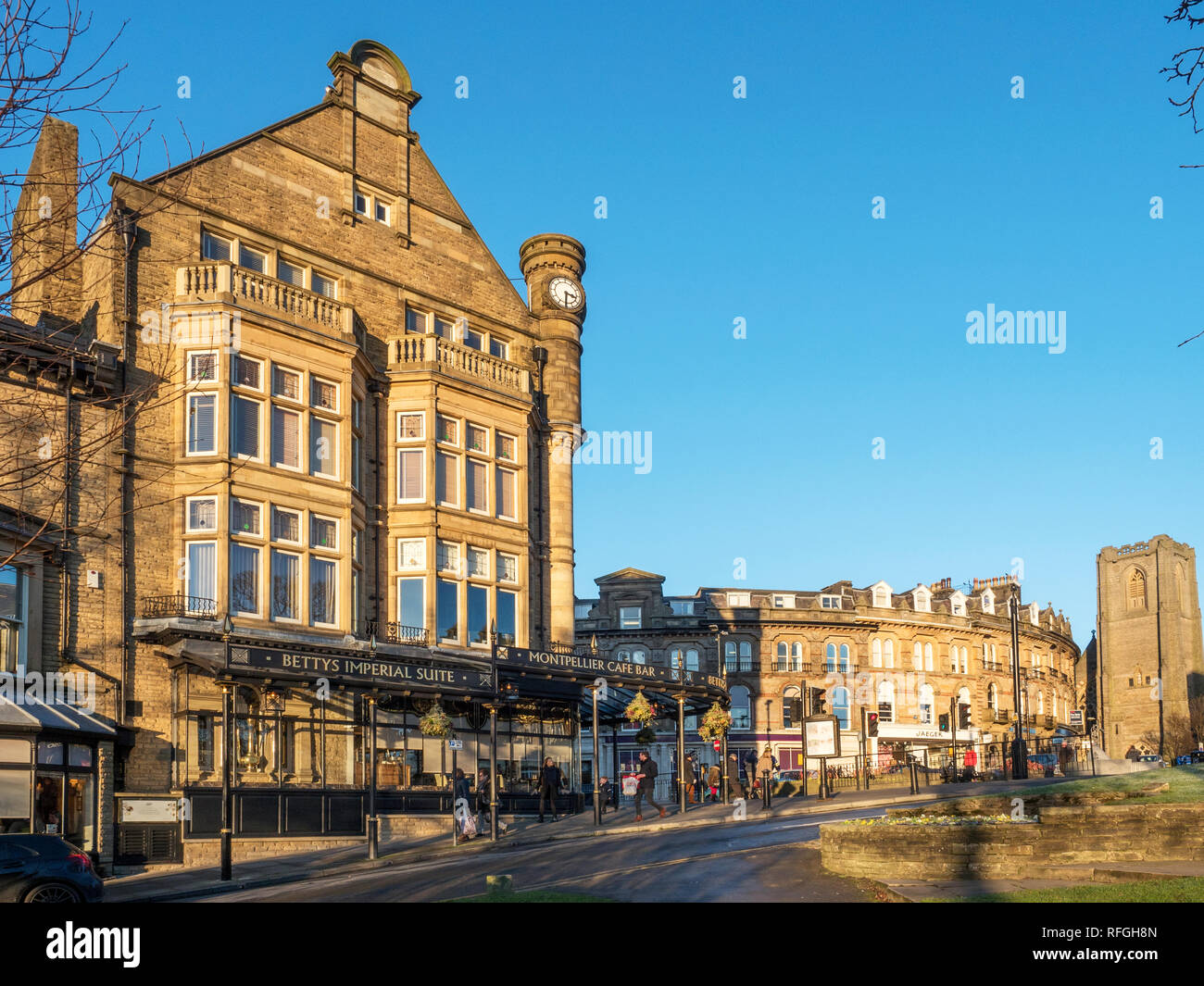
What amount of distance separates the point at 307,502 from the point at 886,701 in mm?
59098

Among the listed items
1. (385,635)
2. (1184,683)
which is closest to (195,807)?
(385,635)

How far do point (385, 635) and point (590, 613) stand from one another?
155ft

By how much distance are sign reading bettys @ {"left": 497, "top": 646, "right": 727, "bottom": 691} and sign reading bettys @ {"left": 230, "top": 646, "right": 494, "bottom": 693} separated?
938mm

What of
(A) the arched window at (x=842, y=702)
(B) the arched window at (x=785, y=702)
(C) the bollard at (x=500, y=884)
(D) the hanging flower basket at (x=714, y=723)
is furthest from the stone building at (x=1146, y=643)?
(C) the bollard at (x=500, y=884)

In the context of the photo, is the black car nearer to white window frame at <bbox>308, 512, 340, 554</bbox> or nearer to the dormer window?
white window frame at <bbox>308, 512, 340, 554</bbox>

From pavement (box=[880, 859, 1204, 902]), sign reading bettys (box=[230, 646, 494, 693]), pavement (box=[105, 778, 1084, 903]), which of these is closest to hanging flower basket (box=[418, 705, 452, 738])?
sign reading bettys (box=[230, 646, 494, 693])

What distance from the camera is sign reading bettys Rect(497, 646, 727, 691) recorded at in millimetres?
31812

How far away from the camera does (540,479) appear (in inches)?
1574

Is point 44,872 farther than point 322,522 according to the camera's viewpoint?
No

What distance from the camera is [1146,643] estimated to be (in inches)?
5645

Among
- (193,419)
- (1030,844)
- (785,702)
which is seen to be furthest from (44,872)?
(785,702)

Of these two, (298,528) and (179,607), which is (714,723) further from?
(179,607)

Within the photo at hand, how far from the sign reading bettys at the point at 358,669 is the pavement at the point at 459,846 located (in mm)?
3593

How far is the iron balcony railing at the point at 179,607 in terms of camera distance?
2841 centimetres
